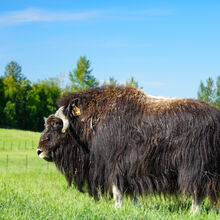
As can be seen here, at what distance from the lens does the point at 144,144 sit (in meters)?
6.24

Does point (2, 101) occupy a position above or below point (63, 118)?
below

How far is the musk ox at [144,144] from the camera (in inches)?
240

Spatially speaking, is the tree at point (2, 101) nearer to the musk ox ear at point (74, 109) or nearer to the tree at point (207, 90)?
the tree at point (207, 90)

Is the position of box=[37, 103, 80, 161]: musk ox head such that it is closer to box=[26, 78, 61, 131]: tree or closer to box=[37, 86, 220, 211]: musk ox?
box=[37, 86, 220, 211]: musk ox

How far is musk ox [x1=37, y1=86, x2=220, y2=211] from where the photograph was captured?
6.09m

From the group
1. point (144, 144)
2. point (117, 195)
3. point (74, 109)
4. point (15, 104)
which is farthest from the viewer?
point (15, 104)

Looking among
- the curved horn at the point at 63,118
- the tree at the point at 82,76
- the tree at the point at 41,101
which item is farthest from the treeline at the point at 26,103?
the curved horn at the point at 63,118

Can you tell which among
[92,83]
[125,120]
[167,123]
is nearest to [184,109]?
[167,123]

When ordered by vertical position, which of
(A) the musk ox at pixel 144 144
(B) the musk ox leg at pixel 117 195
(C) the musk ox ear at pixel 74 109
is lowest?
(B) the musk ox leg at pixel 117 195

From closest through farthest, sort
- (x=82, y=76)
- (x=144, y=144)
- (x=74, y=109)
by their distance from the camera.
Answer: (x=144, y=144), (x=74, y=109), (x=82, y=76)

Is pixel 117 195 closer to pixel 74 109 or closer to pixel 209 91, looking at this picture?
pixel 74 109

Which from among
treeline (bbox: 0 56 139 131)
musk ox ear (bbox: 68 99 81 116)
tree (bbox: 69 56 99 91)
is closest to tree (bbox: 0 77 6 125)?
treeline (bbox: 0 56 139 131)

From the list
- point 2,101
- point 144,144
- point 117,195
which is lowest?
point 117,195

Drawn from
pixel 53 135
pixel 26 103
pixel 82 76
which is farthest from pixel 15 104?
pixel 53 135
